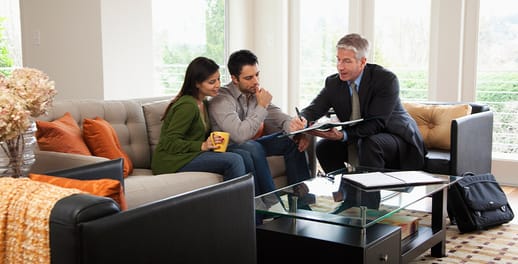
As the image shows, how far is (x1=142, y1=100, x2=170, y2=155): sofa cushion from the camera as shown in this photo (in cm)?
365

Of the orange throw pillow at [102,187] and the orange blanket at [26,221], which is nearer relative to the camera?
the orange blanket at [26,221]

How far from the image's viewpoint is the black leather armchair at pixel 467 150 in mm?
3752

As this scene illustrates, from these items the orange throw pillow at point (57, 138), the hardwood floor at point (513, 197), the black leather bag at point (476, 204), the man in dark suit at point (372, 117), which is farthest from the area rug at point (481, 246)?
the orange throw pillow at point (57, 138)

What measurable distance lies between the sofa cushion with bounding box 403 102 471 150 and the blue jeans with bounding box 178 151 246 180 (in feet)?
5.22

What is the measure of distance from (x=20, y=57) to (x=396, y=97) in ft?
11.2

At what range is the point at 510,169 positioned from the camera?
16.6 feet

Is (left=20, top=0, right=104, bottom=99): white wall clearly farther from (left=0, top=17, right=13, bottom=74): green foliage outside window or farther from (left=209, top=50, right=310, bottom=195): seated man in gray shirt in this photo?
(left=209, top=50, right=310, bottom=195): seated man in gray shirt

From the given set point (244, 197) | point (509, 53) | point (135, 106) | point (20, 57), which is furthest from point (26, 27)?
point (509, 53)

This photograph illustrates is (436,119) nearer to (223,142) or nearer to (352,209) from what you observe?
Answer: (223,142)

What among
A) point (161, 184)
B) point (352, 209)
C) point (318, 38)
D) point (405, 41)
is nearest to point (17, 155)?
point (161, 184)

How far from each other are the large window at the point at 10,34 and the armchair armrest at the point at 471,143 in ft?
12.5

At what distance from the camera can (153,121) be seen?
3.67m

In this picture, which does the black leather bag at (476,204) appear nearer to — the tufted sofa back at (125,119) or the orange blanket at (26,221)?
the tufted sofa back at (125,119)

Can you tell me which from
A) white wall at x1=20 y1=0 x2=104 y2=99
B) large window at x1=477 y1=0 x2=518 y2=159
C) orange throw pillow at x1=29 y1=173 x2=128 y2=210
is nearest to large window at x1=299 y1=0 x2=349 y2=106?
large window at x1=477 y1=0 x2=518 y2=159
